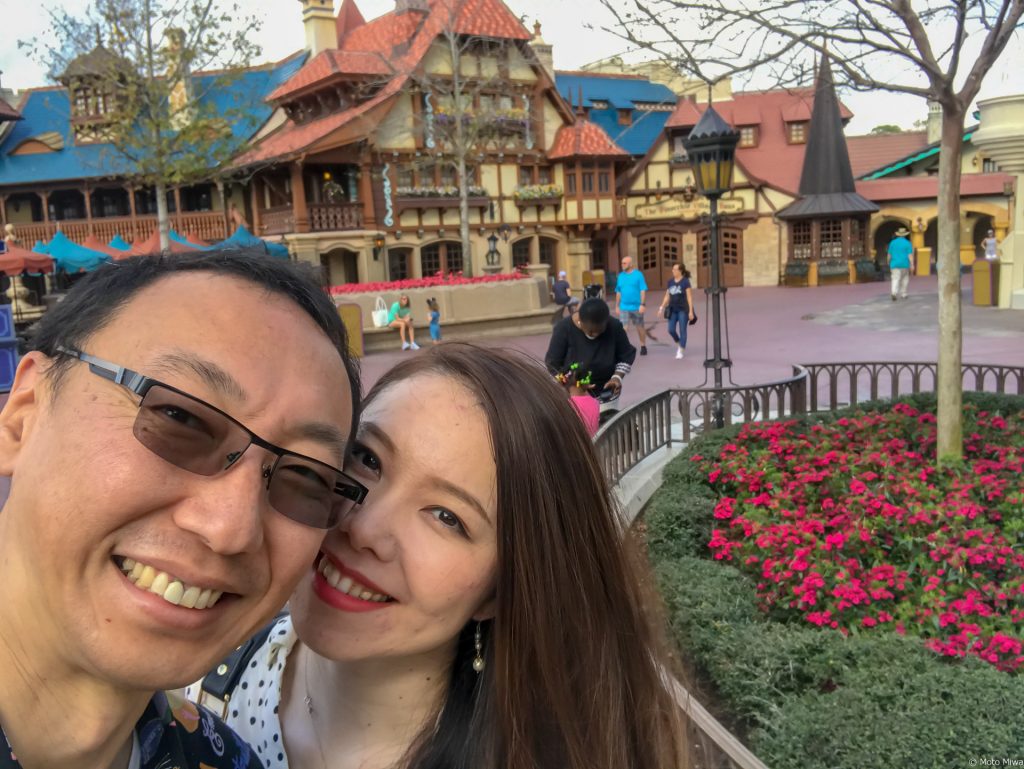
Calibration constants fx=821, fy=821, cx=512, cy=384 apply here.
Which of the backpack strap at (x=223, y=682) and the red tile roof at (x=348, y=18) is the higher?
the red tile roof at (x=348, y=18)

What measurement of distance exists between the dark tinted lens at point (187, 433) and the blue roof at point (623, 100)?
117ft

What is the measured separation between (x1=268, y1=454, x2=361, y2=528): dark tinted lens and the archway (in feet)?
86.6

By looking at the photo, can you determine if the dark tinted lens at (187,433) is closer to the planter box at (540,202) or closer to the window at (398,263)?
the window at (398,263)

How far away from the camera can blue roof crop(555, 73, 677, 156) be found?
118 ft

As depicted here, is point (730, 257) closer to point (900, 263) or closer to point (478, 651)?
point (900, 263)

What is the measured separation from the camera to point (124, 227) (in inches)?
1100

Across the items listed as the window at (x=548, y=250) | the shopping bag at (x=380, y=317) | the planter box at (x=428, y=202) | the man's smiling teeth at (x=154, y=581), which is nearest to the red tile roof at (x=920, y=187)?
the window at (x=548, y=250)

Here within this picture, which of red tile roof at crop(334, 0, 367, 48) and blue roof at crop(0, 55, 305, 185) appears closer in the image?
blue roof at crop(0, 55, 305, 185)

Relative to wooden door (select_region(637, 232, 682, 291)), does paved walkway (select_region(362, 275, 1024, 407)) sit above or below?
below

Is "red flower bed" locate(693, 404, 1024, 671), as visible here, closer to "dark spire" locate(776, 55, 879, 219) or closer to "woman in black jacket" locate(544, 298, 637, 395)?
"woman in black jacket" locate(544, 298, 637, 395)

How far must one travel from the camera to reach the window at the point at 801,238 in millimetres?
32156

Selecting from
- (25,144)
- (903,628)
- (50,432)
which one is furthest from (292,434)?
(25,144)

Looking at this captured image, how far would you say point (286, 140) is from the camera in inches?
1046

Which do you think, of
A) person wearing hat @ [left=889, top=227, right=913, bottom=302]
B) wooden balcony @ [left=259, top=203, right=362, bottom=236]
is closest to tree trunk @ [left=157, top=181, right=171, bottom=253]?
wooden balcony @ [left=259, top=203, right=362, bottom=236]
